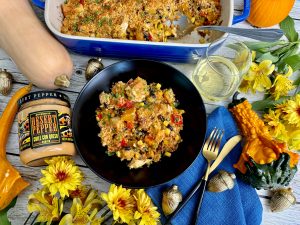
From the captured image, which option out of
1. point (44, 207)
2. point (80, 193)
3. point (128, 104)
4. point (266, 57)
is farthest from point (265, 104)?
point (44, 207)

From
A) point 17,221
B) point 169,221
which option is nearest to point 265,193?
point 169,221

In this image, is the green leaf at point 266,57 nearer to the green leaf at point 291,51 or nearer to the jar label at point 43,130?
the green leaf at point 291,51

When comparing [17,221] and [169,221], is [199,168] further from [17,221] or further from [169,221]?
[17,221]

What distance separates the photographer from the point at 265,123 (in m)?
1.47

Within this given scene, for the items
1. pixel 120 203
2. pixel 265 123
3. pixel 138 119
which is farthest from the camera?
pixel 265 123

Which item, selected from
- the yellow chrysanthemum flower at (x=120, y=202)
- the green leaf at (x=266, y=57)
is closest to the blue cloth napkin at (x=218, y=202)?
the yellow chrysanthemum flower at (x=120, y=202)

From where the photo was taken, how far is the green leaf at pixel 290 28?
5.13 ft

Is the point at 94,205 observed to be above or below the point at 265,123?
below

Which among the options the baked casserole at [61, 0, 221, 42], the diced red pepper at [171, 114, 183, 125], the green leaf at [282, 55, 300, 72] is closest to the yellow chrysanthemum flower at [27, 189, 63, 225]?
the diced red pepper at [171, 114, 183, 125]

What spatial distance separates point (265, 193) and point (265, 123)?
0.92 feet

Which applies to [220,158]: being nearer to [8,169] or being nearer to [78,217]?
[78,217]

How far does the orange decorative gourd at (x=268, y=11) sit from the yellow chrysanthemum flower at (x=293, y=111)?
→ 0.34m

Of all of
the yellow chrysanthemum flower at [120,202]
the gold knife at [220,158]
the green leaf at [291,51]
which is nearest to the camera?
the yellow chrysanthemum flower at [120,202]

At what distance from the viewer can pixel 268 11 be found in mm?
1484
